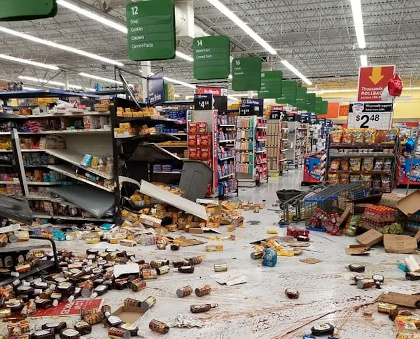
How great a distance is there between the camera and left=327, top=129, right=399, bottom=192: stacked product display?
7.36 meters

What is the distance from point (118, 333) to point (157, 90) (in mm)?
5559

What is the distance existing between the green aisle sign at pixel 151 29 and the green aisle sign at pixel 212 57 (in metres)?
2.53

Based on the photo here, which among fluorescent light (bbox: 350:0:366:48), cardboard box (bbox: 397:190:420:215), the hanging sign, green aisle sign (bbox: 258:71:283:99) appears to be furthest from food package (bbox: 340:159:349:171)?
green aisle sign (bbox: 258:71:283:99)

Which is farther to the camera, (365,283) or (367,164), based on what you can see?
(367,164)

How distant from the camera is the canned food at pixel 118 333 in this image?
8.71 feet

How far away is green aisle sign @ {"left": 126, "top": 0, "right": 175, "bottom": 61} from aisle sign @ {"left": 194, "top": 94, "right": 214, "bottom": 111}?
184cm

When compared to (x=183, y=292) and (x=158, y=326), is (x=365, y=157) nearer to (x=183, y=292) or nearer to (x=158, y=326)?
(x=183, y=292)

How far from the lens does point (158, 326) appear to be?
282cm

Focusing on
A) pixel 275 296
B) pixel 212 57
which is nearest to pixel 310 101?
pixel 212 57

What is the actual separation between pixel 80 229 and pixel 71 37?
1358 centimetres

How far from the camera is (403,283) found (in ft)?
12.2

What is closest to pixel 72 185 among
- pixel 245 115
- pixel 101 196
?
pixel 101 196

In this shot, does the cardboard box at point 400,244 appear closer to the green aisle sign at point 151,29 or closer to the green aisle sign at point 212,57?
the green aisle sign at point 151,29

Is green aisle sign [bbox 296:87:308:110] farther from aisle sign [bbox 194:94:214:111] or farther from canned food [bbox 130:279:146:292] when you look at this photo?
canned food [bbox 130:279:146:292]
